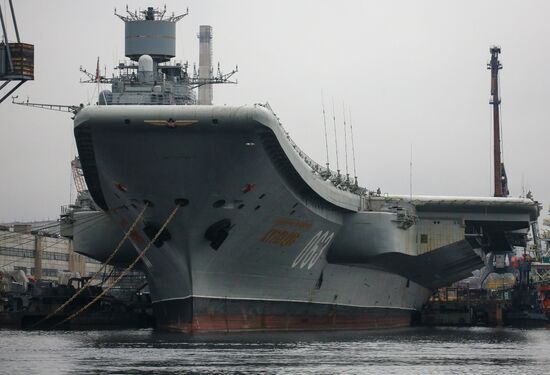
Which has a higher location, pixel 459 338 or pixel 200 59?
pixel 200 59

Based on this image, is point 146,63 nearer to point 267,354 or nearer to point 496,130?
point 267,354

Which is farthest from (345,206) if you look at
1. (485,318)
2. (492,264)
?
(492,264)

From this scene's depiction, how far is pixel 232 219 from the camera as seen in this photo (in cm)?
4856

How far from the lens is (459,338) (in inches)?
2199

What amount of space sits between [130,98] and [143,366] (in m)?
28.7

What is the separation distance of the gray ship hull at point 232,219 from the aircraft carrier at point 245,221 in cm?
5

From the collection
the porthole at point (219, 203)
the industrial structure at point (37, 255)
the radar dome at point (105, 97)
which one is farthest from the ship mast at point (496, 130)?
the porthole at point (219, 203)

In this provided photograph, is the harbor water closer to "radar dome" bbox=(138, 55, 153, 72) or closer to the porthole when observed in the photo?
the porthole

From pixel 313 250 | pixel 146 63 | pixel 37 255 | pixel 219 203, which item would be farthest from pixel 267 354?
pixel 37 255

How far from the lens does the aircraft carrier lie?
4544cm

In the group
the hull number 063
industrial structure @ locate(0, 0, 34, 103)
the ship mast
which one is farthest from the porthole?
the ship mast

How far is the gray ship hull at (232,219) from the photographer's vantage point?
45.1m

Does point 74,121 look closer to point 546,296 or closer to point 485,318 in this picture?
point 485,318

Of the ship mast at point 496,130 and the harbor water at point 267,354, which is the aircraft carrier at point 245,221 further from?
the ship mast at point 496,130
